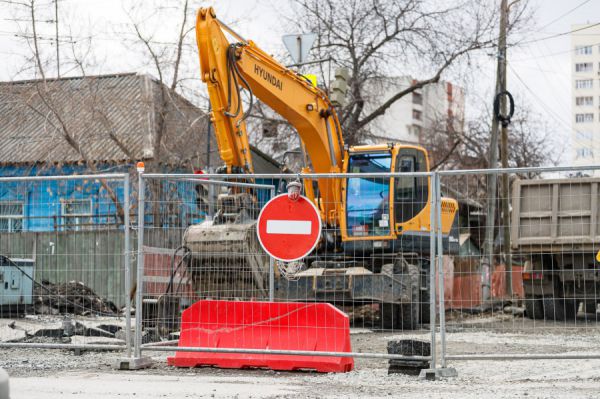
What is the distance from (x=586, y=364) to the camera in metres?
10.4

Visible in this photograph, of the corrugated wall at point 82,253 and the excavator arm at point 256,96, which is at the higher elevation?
the excavator arm at point 256,96

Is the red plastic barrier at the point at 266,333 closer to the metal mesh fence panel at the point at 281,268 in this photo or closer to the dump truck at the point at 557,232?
the metal mesh fence panel at the point at 281,268

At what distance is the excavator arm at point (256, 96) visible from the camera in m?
14.3

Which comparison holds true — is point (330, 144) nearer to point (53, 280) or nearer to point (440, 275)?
point (53, 280)

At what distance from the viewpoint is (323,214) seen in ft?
57.1

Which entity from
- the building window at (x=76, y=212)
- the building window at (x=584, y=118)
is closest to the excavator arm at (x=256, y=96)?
the building window at (x=76, y=212)

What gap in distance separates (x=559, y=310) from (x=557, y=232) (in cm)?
191

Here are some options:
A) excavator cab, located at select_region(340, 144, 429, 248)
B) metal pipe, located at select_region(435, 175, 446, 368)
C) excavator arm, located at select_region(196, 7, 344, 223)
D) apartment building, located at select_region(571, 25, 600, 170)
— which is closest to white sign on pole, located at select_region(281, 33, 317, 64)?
excavator arm, located at select_region(196, 7, 344, 223)

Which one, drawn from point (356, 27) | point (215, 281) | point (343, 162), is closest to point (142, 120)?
point (356, 27)

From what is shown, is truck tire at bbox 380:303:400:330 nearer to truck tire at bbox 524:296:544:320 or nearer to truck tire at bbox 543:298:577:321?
truck tire at bbox 543:298:577:321

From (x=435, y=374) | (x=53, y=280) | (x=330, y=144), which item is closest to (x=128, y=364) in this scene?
(x=435, y=374)

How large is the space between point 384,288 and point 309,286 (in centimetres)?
128

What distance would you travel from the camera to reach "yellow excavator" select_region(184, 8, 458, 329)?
13.1 m

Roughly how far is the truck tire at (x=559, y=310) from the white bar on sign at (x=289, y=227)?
195 inches
